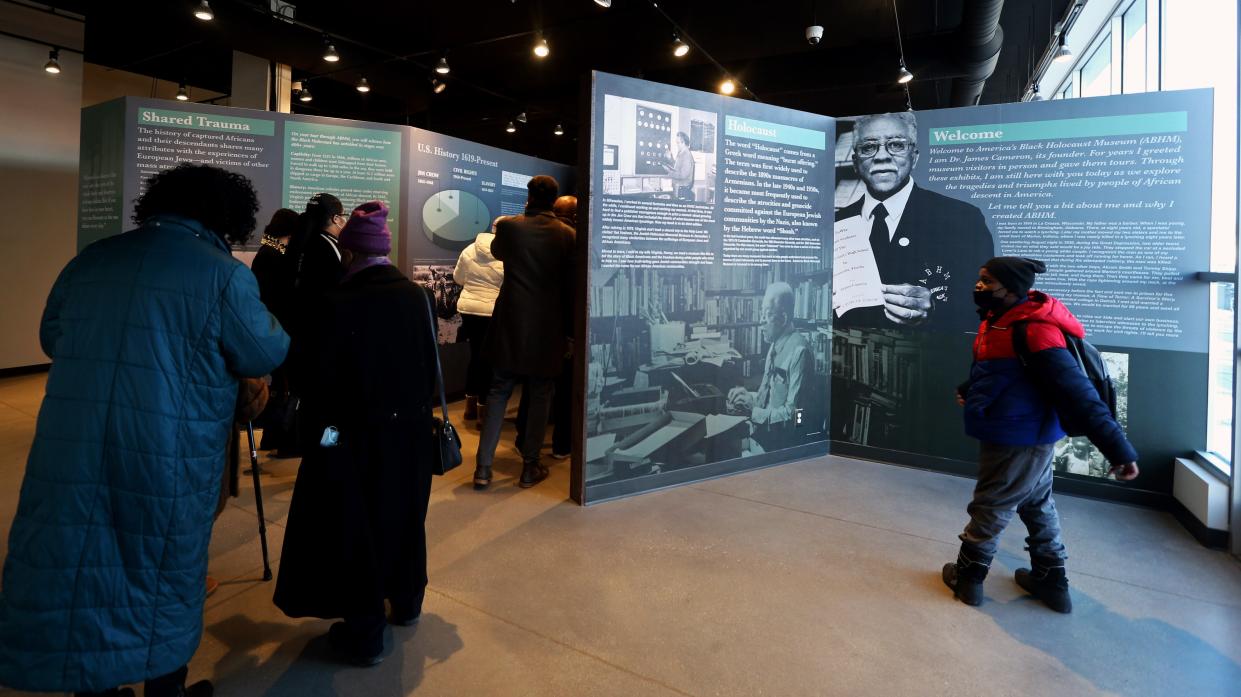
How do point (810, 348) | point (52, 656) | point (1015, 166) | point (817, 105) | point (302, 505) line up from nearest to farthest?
point (52, 656), point (302, 505), point (1015, 166), point (810, 348), point (817, 105)

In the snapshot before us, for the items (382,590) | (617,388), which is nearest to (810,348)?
(617,388)

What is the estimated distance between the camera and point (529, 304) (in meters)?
3.95

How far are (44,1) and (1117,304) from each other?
394 inches

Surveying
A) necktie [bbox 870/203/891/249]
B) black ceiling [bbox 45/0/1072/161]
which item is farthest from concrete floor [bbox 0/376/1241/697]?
black ceiling [bbox 45/0/1072/161]

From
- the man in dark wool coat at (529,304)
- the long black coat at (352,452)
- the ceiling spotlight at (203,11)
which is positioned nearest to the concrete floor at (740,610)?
the long black coat at (352,452)

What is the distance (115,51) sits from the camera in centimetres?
816

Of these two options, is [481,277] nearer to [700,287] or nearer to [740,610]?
[700,287]

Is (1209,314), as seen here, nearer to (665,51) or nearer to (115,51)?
(665,51)

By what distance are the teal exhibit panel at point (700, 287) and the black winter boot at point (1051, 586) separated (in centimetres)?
190

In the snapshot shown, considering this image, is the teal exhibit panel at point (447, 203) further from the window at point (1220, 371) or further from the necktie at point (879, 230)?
the window at point (1220, 371)

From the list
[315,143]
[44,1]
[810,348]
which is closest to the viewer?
[810,348]

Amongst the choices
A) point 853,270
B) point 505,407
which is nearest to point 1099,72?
point 853,270

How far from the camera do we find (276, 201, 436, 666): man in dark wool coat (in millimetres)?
2035

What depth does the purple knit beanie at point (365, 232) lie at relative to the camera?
6.91ft
